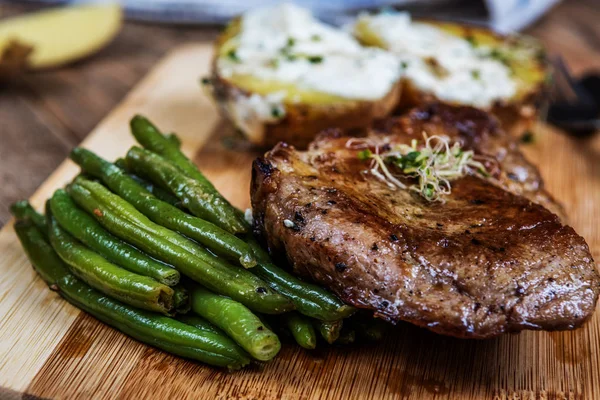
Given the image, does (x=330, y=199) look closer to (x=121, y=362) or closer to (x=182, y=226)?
(x=182, y=226)

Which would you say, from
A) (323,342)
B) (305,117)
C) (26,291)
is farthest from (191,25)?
(323,342)

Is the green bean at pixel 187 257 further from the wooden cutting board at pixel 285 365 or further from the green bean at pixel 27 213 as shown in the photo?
the green bean at pixel 27 213

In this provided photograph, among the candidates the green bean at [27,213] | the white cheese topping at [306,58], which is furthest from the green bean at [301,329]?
the white cheese topping at [306,58]

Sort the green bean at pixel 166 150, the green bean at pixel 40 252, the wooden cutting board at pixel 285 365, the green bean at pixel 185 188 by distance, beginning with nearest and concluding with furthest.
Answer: the wooden cutting board at pixel 285 365
the green bean at pixel 185 188
the green bean at pixel 40 252
the green bean at pixel 166 150

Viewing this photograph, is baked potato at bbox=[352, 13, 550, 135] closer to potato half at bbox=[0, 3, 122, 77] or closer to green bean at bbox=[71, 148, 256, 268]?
green bean at bbox=[71, 148, 256, 268]

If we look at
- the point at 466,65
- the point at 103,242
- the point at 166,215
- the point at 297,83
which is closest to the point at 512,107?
the point at 466,65

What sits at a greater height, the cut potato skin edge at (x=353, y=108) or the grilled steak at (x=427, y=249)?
the grilled steak at (x=427, y=249)
